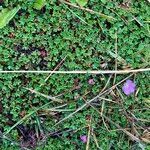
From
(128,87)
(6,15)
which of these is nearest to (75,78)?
(128,87)

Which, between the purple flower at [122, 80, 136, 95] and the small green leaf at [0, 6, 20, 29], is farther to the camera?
the purple flower at [122, 80, 136, 95]

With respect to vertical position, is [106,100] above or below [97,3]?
below

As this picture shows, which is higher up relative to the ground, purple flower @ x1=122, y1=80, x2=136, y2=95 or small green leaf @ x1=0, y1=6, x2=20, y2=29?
Result: small green leaf @ x1=0, y1=6, x2=20, y2=29

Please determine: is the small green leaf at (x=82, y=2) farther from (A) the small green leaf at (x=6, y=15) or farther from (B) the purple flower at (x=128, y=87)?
(B) the purple flower at (x=128, y=87)

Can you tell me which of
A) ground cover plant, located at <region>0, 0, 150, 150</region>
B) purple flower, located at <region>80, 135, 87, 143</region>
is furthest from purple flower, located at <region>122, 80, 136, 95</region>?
purple flower, located at <region>80, 135, 87, 143</region>

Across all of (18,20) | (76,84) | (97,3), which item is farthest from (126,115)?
(18,20)

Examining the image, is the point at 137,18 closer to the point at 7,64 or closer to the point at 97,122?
the point at 97,122

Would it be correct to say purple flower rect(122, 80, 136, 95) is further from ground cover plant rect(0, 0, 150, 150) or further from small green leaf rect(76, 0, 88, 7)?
small green leaf rect(76, 0, 88, 7)
